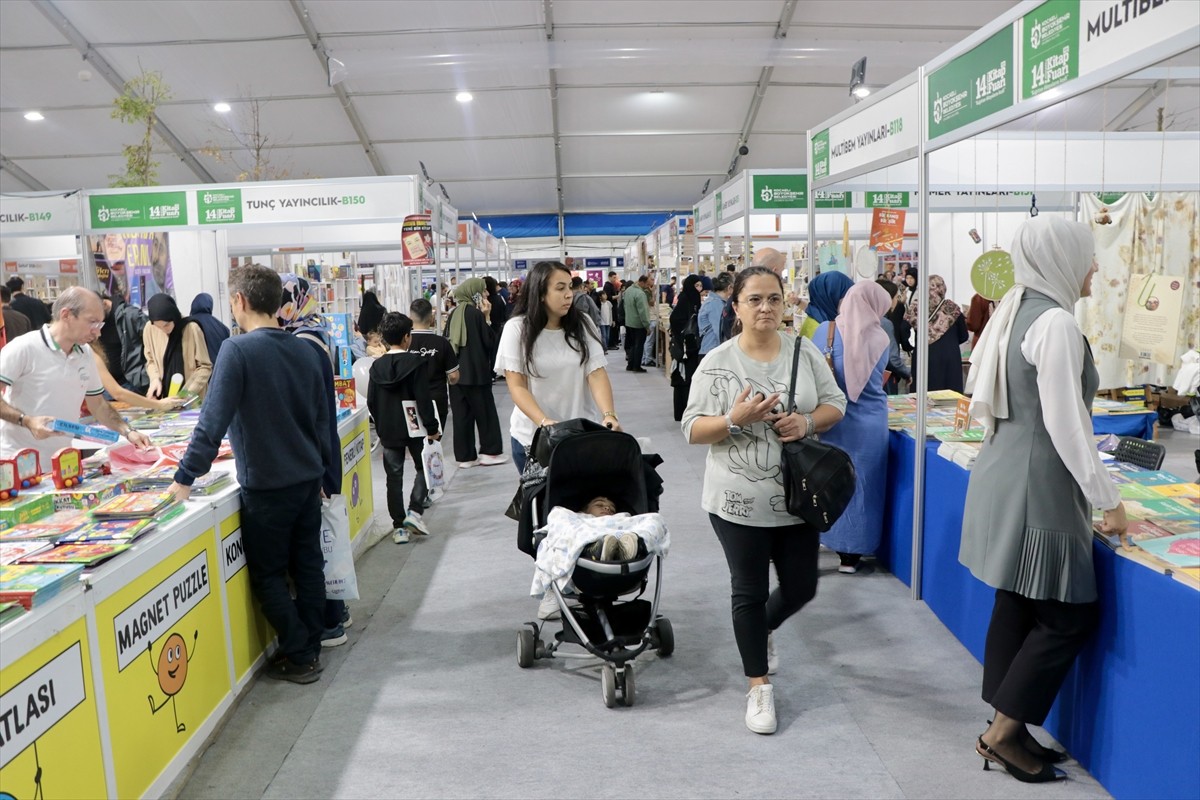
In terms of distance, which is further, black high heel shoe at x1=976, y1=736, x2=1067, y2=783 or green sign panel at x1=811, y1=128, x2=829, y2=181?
green sign panel at x1=811, y1=128, x2=829, y2=181

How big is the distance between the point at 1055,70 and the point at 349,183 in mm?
5251

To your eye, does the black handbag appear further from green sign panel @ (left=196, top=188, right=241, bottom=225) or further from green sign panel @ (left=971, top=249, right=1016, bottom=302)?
green sign panel @ (left=196, top=188, right=241, bottom=225)

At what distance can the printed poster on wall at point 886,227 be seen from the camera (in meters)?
6.22

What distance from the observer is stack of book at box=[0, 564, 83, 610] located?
1993mm

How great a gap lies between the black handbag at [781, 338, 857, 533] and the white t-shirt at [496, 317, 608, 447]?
3.53ft

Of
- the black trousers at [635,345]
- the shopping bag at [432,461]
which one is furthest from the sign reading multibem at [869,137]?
the black trousers at [635,345]

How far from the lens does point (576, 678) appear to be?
337cm

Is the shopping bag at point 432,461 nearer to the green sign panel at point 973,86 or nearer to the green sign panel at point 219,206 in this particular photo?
the green sign panel at point 219,206

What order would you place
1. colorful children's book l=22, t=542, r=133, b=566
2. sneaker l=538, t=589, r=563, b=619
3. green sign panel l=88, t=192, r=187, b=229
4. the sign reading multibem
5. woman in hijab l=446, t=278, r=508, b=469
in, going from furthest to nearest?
woman in hijab l=446, t=278, r=508, b=469, green sign panel l=88, t=192, r=187, b=229, the sign reading multibem, sneaker l=538, t=589, r=563, b=619, colorful children's book l=22, t=542, r=133, b=566

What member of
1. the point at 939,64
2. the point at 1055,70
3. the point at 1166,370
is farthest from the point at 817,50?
the point at 1055,70

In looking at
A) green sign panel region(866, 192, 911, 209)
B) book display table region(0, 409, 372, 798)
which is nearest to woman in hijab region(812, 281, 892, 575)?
book display table region(0, 409, 372, 798)

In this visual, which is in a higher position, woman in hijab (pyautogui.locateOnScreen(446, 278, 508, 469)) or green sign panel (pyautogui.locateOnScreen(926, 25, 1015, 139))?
green sign panel (pyautogui.locateOnScreen(926, 25, 1015, 139))

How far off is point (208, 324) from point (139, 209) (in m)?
1.87

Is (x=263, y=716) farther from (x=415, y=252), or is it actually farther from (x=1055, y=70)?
(x=415, y=252)
